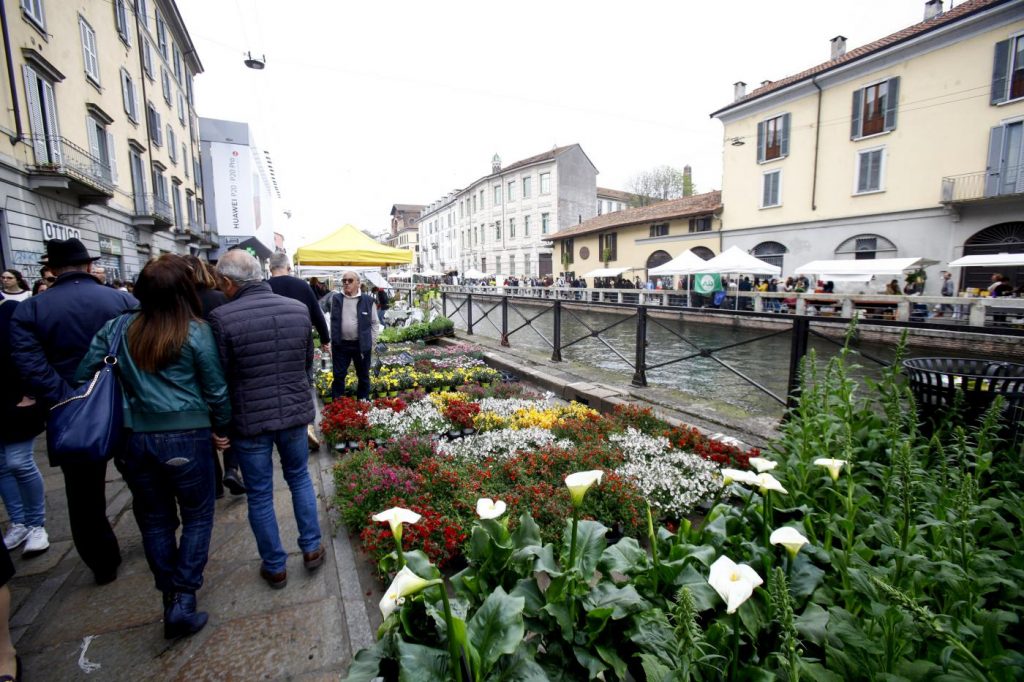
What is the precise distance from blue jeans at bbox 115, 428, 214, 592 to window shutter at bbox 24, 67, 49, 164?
1272 centimetres

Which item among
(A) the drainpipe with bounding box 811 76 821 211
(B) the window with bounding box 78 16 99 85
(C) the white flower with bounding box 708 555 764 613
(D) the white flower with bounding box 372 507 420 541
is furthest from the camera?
(A) the drainpipe with bounding box 811 76 821 211

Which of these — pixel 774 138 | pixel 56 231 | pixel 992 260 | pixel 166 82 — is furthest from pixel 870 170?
pixel 166 82

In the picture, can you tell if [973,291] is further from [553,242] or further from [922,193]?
[553,242]

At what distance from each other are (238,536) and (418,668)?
7.69ft

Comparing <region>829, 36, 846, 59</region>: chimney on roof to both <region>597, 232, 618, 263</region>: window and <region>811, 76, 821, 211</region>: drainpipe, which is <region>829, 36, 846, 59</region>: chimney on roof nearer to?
<region>811, 76, 821, 211</region>: drainpipe

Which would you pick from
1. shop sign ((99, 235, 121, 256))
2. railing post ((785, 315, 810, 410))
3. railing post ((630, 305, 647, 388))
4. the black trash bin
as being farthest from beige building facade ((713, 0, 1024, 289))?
shop sign ((99, 235, 121, 256))

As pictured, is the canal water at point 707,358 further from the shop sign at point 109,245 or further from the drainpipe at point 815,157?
the shop sign at point 109,245

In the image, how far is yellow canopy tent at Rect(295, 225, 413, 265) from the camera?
29.9 feet

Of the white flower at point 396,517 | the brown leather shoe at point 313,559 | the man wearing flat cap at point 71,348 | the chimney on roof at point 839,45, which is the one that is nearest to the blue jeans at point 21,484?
the man wearing flat cap at point 71,348

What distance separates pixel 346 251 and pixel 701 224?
21.5 meters

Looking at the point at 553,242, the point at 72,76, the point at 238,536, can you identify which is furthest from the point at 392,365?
the point at 553,242

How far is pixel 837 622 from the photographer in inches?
57.5

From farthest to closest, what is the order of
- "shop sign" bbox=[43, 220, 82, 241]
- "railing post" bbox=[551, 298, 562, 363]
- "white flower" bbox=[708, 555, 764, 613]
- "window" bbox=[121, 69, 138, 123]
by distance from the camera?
1. "window" bbox=[121, 69, 138, 123]
2. "shop sign" bbox=[43, 220, 82, 241]
3. "railing post" bbox=[551, 298, 562, 363]
4. "white flower" bbox=[708, 555, 764, 613]

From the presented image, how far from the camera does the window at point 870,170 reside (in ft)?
59.5
